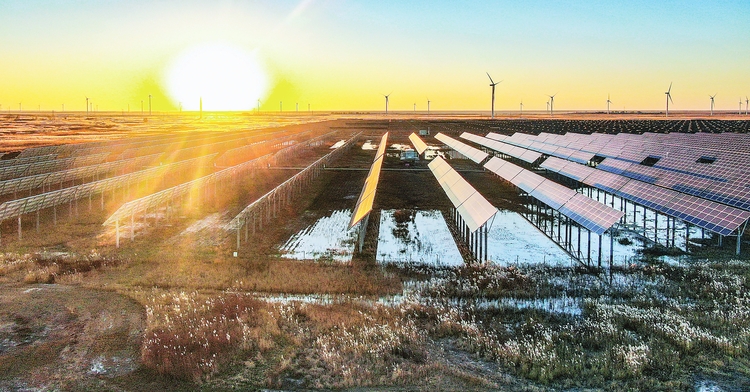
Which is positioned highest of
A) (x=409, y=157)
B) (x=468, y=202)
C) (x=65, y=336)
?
(x=409, y=157)

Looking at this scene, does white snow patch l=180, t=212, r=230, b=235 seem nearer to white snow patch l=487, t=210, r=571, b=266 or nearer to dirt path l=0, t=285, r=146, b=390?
dirt path l=0, t=285, r=146, b=390

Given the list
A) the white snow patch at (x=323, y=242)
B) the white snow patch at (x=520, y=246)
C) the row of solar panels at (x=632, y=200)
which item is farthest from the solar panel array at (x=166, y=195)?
the row of solar panels at (x=632, y=200)

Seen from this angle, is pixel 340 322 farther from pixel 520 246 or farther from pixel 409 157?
pixel 409 157

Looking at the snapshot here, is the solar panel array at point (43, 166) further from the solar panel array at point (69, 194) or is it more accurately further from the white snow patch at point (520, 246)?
the white snow patch at point (520, 246)

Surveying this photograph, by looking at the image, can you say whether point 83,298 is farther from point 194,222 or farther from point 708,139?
point 708,139

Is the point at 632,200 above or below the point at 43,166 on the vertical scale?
below

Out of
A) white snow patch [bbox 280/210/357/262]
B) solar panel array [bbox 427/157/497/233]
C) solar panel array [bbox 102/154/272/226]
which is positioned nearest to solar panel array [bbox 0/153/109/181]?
solar panel array [bbox 102/154/272/226]

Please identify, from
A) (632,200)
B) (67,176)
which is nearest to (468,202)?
(632,200)
